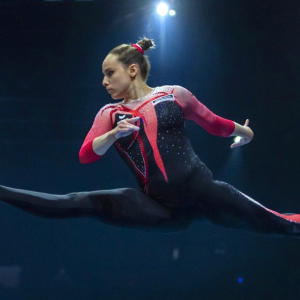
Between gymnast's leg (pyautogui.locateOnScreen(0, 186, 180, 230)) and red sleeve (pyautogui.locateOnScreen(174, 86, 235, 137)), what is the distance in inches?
16.5

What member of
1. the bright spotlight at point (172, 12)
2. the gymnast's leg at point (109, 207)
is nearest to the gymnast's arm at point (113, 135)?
the gymnast's leg at point (109, 207)

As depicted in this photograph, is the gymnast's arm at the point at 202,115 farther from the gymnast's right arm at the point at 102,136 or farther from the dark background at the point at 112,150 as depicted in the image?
the dark background at the point at 112,150

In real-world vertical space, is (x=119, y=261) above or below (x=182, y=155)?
below

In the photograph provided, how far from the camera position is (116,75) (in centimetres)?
192

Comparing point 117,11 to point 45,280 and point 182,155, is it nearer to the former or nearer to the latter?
point 182,155

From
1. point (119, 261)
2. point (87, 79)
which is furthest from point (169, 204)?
point (87, 79)

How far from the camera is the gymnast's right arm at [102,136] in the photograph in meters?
1.65

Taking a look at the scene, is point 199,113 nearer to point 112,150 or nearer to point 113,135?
point 113,135

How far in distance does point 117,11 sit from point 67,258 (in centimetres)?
157

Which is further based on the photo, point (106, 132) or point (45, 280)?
point (45, 280)

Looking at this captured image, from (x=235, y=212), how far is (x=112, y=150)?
1165 mm

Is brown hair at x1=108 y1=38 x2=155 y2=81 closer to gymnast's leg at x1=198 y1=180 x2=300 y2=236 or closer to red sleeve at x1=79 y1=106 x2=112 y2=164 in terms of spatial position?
red sleeve at x1=79 y1=106 x2=112 y2=164

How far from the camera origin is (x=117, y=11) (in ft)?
9.30

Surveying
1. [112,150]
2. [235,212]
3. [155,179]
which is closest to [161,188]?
[155,179]
